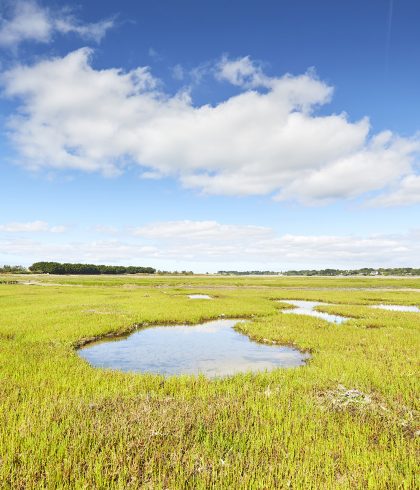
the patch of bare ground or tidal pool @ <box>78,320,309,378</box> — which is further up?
the patch of bare ground

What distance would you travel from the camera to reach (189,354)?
54.5 feet

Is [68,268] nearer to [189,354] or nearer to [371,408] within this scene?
[189,354]

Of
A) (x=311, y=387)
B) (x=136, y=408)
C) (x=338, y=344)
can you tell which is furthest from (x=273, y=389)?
(x=338, y=344)

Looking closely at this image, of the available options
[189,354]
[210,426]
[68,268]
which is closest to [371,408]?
[210,426]

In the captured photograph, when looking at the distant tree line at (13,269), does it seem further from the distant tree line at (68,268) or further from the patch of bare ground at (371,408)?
the patch of bare ground at (371,408)

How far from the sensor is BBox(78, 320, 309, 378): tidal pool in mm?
14422

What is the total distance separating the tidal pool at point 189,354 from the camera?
1442 centimetres

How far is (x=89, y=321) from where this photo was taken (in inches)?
914

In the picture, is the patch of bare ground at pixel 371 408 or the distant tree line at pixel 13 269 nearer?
the patch of bare ground at pixel 371 408

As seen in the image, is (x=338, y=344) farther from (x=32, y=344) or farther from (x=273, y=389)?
(x=32, y=344)

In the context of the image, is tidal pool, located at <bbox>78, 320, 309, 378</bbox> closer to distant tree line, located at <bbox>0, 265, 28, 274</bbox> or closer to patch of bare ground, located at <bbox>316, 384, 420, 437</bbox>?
patch of bare ground, located at <bbox>316, 384, 420, 437</bbox>

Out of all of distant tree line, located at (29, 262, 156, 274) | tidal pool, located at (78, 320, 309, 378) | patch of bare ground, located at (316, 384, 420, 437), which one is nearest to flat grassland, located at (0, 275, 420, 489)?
patch of bare ground, located at (316, 384, 420, 437)

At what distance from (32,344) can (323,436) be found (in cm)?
1419

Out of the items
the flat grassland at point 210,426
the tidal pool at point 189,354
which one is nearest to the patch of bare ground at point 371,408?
the flat grassland at point 210,426
